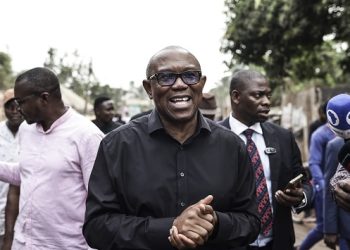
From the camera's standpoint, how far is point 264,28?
48.6ft

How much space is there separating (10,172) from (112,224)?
5.22 ft

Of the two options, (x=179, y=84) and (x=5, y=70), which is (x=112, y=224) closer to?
(x=179, y=84)

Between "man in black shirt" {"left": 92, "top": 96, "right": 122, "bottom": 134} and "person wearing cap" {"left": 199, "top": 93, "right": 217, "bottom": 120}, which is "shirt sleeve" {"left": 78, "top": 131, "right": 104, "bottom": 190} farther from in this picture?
"man in black shirt" {"left": 92, "top": 96, "right": 122, "bottom": 134}

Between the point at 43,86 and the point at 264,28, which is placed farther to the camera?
the point at 264,28

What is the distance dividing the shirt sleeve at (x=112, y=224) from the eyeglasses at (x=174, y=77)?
41 cm

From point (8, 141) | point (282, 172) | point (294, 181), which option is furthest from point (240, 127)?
point (8, 141)

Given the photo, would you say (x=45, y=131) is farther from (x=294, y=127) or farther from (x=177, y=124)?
(x=294, y=127)

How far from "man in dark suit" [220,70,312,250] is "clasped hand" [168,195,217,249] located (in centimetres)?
121

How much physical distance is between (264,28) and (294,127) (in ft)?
11.1

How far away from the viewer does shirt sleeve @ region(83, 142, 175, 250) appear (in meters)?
2.34

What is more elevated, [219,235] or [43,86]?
[43,86]

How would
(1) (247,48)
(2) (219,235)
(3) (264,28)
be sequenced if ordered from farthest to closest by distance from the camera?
(1) (247,48)
(3) (264,28)
(2) (219,235)

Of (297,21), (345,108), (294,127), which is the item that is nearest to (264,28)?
(297,21)

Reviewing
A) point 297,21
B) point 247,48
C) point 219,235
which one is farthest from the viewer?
point 247,48
